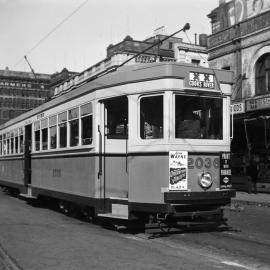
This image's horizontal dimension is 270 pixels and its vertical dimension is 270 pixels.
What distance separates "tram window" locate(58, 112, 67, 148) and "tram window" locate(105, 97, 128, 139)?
86.5 inches

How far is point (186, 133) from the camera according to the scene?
9844 mm

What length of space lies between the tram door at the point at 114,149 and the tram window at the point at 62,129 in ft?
7.07

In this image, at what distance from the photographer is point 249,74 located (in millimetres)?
25031

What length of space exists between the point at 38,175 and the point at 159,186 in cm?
668

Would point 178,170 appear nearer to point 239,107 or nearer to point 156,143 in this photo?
point 156,143

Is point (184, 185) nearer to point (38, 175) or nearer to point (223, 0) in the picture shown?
point (38, 175)

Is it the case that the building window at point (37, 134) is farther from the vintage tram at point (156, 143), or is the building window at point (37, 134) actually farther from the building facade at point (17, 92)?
the building facade at point (17, 92)

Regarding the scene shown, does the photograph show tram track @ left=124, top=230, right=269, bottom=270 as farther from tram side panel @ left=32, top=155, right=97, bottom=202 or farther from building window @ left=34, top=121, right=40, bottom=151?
building window @ left=34, top=121, right=40, bottom=151

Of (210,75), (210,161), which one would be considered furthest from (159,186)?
(210,75)

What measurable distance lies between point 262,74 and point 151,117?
15.8 metres

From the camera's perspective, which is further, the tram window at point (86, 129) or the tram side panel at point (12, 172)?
the tram side panel at point (12, 172)

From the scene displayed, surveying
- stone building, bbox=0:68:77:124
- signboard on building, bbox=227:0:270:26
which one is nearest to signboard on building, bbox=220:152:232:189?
signboard on building, bbox=227:0:270:26

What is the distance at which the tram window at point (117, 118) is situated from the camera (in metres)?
10.4

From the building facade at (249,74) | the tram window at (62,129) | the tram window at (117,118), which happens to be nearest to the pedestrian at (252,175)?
the building facade at (249,74)
